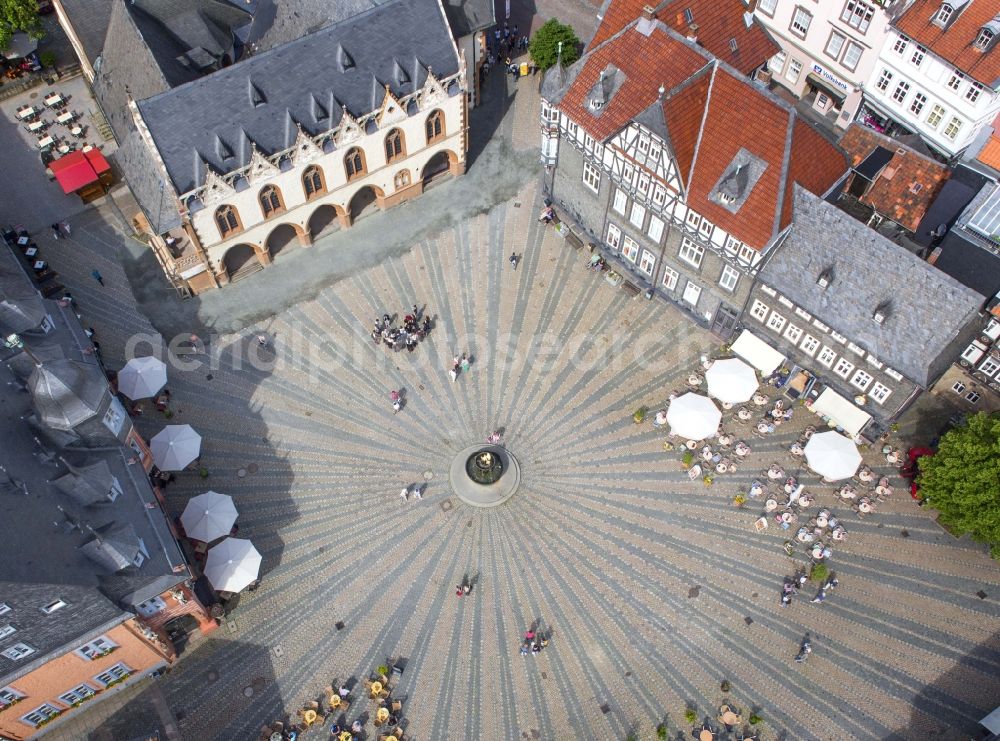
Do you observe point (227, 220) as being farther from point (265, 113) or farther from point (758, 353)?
point (758, 353)

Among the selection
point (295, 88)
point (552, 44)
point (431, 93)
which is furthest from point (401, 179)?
point (552, 44)

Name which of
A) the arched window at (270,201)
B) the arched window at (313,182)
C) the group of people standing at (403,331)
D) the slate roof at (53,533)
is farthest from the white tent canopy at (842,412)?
the slate roof at (53,533)

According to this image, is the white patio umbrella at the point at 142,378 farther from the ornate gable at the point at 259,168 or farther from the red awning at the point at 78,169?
the red awning at the point at 78,169

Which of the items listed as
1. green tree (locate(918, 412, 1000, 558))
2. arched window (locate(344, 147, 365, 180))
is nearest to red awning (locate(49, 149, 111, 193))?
arched window (locate(344, 147, 365, 180))

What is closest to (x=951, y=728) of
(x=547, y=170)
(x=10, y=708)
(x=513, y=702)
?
(x=513, y=702)

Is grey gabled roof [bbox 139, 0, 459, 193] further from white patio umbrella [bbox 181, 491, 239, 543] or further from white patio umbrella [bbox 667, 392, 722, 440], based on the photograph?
white patio umbrella [bbox 667, 392, 722, 440]

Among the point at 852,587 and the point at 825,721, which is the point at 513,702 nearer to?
the point at 825,721
